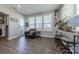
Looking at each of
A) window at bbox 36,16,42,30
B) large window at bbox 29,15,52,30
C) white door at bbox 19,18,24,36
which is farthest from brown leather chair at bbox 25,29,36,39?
white door at bbox 19,18,24,36

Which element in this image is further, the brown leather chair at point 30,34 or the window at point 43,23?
the window at point 43,23

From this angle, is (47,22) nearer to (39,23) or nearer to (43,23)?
(43,23)

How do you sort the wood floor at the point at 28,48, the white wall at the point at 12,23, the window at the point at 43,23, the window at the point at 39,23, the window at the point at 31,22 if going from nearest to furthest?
the wood floor at the point at 28,48
the white wall at the point at 12,23
the window at the point at 31,22
the window at the point at 43,23
the window at the point at 39,23

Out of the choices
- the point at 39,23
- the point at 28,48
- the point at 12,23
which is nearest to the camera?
the point at 28,48

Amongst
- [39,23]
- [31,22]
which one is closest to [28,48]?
[31,22]

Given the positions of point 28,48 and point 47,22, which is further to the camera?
point 47,22

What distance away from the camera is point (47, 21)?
8.47 meters

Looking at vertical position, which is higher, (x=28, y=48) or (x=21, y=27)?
(x=21, y=27)

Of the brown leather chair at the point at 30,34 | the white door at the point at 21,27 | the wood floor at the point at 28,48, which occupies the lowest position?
the wood floor at the point at 28,48

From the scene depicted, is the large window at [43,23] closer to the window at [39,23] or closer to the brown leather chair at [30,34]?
the window at [39,23]

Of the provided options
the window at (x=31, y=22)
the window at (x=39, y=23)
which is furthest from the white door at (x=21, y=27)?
the window at (x=39, y=23)

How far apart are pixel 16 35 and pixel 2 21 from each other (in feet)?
4.93

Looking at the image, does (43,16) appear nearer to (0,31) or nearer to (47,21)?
(47,21)
